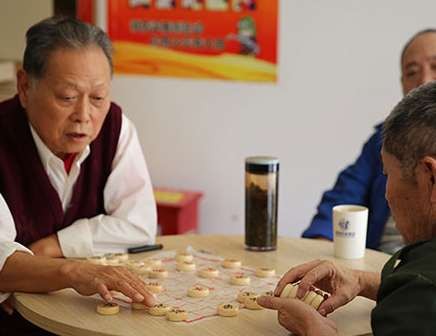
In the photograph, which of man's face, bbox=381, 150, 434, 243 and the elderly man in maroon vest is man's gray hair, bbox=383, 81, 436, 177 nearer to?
man's face, bbox=381, 150, 434, 243

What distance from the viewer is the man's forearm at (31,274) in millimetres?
1783

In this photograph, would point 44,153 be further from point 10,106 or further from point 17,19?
point 17,19

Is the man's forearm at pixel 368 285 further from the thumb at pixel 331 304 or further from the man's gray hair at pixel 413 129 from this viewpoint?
the man's gray hair at pixel 413 129

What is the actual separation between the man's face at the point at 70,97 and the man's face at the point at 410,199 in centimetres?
88

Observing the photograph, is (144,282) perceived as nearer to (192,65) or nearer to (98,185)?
(98,185)

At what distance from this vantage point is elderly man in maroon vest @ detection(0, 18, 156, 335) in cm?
206

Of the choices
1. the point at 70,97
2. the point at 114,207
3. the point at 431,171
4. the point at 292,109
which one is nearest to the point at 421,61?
the point at 292,109

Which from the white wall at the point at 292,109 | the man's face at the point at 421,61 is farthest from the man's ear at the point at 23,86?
the white wall at the point at 292,109

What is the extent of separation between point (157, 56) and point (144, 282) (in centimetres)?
230

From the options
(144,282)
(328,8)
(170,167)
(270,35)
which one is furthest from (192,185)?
(144,282)

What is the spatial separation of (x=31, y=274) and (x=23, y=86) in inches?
22.7

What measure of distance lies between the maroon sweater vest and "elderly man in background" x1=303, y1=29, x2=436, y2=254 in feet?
2.56

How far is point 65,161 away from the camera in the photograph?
220 centimetres

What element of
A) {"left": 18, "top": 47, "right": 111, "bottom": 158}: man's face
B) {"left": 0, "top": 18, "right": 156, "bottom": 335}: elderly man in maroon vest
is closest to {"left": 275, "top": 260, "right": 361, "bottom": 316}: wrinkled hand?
{"left": 0, "top": 18, "right": 156, "bottom": 335}: elderly man in maroon vest
